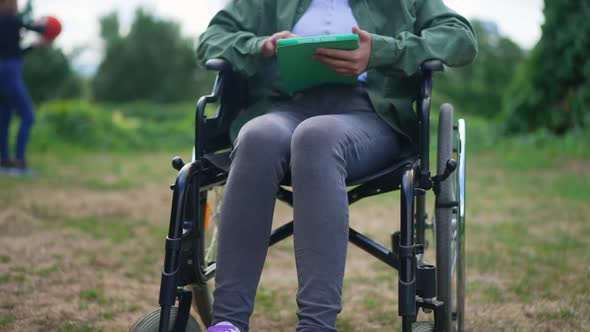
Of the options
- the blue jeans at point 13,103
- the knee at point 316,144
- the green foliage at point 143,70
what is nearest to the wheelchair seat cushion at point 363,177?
the knee at point 316,144

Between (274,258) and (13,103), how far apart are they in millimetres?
3528

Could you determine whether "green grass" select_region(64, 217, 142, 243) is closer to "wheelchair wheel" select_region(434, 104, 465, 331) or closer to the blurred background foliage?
"wheelchair wheel" select_region(434, 104, 465, 331)

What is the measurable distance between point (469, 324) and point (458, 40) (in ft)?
3.16

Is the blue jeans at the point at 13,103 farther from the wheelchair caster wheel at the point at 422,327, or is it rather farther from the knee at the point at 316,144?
the wheelchair caster wheel at the point at 422,327

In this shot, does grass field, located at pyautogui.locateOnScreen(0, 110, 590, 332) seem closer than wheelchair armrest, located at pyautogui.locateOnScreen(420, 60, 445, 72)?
No

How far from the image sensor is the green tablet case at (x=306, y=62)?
161 cm

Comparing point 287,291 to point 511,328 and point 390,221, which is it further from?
point 390,221

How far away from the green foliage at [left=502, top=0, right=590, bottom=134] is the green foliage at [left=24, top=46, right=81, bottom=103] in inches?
544

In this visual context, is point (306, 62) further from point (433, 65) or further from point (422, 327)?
point (422, 327)

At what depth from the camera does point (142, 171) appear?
6.58 metres

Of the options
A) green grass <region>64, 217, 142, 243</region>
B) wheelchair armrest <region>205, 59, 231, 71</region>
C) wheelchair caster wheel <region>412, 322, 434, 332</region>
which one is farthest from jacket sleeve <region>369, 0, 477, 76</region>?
green grass <region>64, 217, 142, 243</region>

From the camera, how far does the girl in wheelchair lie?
1.45m

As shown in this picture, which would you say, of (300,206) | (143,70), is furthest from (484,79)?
(300,206)

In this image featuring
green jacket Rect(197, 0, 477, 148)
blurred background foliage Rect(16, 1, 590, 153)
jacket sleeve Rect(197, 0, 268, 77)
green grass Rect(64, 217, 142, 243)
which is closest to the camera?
green jacket Rect(197, 0, 477, 148)
